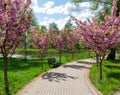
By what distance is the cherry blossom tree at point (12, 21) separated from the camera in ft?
47.3

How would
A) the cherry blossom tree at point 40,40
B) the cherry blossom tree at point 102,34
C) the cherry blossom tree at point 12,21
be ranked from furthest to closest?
the cherry blossom tree at point 40,40 < the cherry blossom tree at point 102,34 < the cherry blossom tree at point 12,21

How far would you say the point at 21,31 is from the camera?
1530 cm

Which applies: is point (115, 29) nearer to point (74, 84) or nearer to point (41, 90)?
point (74, 84)

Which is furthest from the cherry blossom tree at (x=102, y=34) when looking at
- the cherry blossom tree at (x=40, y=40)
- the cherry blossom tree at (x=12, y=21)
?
the cherry blossom tree at (x=40, y=40)

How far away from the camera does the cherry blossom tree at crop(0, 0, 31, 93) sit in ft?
47.3

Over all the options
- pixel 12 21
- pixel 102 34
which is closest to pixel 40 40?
pixel 102 34

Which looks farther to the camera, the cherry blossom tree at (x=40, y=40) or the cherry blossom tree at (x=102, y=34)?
the cherry blossom tree at (x=40, y=40)

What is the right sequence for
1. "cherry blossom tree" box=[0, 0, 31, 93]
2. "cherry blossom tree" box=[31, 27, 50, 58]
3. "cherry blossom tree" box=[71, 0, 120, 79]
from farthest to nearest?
"cherry blossom tree" box=[31, 27, 50, 58]
"cherry blossom tree" box=[71, 0, 120, 79]
"cherry blossom tree" box=[0, 0, 31, 93]

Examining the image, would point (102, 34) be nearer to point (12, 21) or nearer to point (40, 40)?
point (12, 21)

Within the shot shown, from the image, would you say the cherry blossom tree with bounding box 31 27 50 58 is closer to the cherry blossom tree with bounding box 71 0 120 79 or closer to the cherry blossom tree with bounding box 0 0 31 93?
the cherry blossom tree with bounding box 71 0 120 79

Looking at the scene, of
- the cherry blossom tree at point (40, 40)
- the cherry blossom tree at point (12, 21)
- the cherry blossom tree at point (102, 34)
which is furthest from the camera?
the cherry blossom tree at point (40, 40)

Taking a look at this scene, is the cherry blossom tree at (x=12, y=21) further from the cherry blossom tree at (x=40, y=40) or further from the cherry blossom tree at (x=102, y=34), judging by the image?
the cherry blossom tree at (x=40, y=40)

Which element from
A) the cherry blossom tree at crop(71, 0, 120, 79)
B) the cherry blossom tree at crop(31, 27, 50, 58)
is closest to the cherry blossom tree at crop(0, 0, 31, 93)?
the cherry blossom tree at crop(71, 0, 120, 79)

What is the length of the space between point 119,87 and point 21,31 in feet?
23.3
